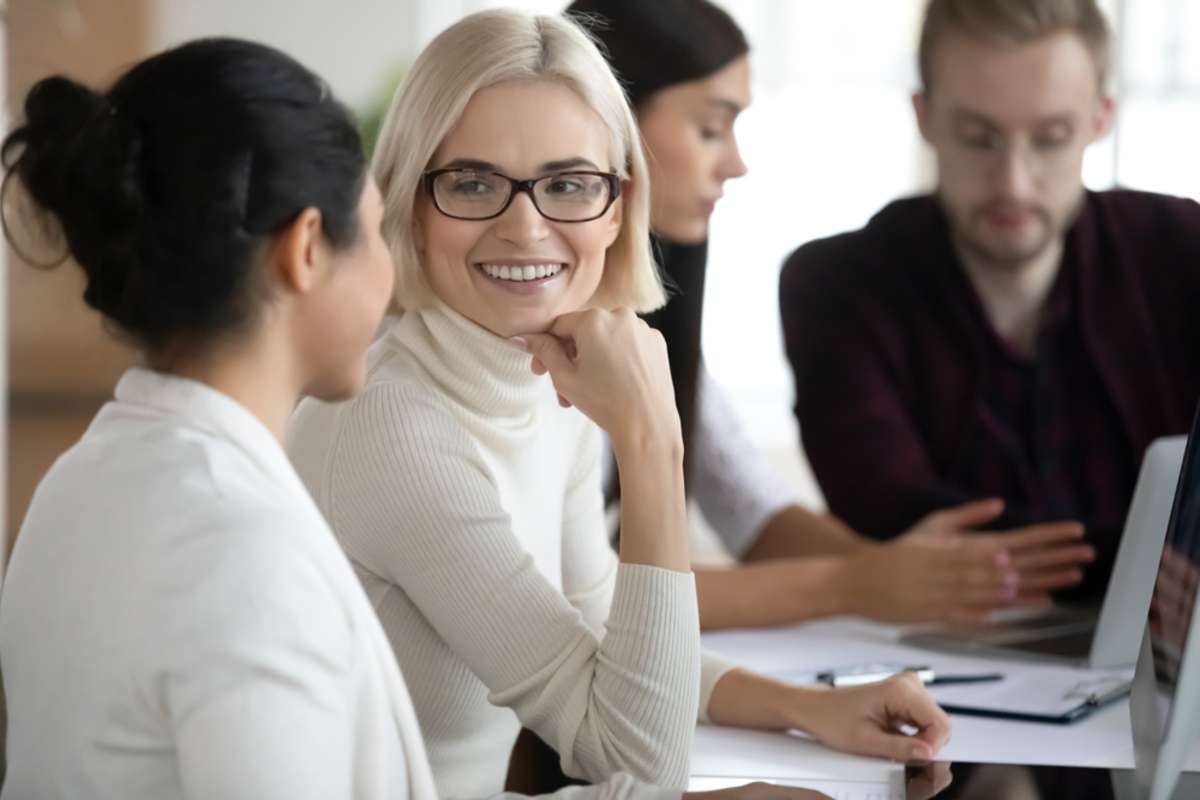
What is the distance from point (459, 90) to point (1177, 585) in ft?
2.31

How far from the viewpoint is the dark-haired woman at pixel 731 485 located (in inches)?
73.7

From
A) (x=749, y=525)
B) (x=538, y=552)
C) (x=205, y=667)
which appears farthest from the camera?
(x=749, y=525)

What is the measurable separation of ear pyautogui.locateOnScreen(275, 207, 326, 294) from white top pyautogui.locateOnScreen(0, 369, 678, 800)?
0.29 feet

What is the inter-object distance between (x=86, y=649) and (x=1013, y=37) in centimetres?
185

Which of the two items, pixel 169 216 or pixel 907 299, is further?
pixel 907 299

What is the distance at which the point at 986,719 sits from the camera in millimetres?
1468

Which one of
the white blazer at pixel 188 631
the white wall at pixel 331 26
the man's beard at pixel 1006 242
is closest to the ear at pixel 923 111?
the man's beard at pixel 1006 242

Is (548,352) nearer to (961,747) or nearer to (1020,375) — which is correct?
(961,747)

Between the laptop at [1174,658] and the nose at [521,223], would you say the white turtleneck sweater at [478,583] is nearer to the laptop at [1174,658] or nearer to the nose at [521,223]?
the nose at [521,223]

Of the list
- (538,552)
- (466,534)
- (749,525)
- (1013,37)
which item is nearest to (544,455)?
(538,552)

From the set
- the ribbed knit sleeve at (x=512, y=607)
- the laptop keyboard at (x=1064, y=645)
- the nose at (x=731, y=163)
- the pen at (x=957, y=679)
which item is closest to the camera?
the ribbed knit sleeve at (x=512, y=607)

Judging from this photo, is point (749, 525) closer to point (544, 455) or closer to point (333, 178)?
point (544, 455)

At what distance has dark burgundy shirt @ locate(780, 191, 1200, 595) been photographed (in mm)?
2303

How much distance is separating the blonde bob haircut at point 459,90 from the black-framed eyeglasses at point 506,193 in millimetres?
25
